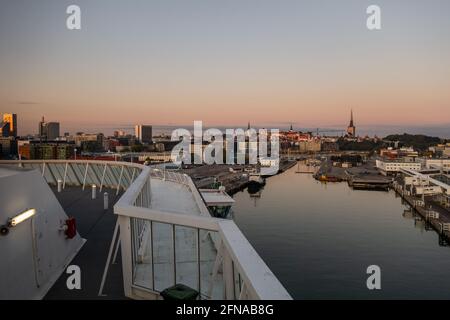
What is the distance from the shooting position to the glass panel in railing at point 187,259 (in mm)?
2355

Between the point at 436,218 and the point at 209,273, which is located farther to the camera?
the point at 436,218

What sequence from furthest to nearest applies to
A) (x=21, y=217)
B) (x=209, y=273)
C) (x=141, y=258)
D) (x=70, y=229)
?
(x=70, y=229)
(x=141, y=258)
(x=209, y=273)
(x=21, y=217)

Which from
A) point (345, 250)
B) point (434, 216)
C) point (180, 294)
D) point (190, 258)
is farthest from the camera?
point (434, 216)

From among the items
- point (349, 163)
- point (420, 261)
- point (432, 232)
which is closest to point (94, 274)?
point (420, 261)

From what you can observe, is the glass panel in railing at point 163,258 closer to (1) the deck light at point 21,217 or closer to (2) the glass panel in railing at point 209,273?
(2) the glass panel in railing at point 209,273

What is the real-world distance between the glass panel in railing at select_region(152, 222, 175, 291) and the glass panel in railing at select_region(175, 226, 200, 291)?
0.14 feet

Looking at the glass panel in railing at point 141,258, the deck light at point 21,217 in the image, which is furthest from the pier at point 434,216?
the deck light at point 21,217

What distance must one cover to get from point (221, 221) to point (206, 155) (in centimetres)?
6630

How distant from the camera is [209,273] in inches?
96.7

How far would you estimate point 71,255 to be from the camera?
3.11 meters

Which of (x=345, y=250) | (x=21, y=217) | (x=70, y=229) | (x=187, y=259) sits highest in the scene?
(x=21, y=217)

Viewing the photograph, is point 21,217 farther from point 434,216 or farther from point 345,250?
point 434,216

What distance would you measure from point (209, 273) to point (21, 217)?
3.72 ft

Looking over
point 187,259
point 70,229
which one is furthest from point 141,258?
point 70,229
